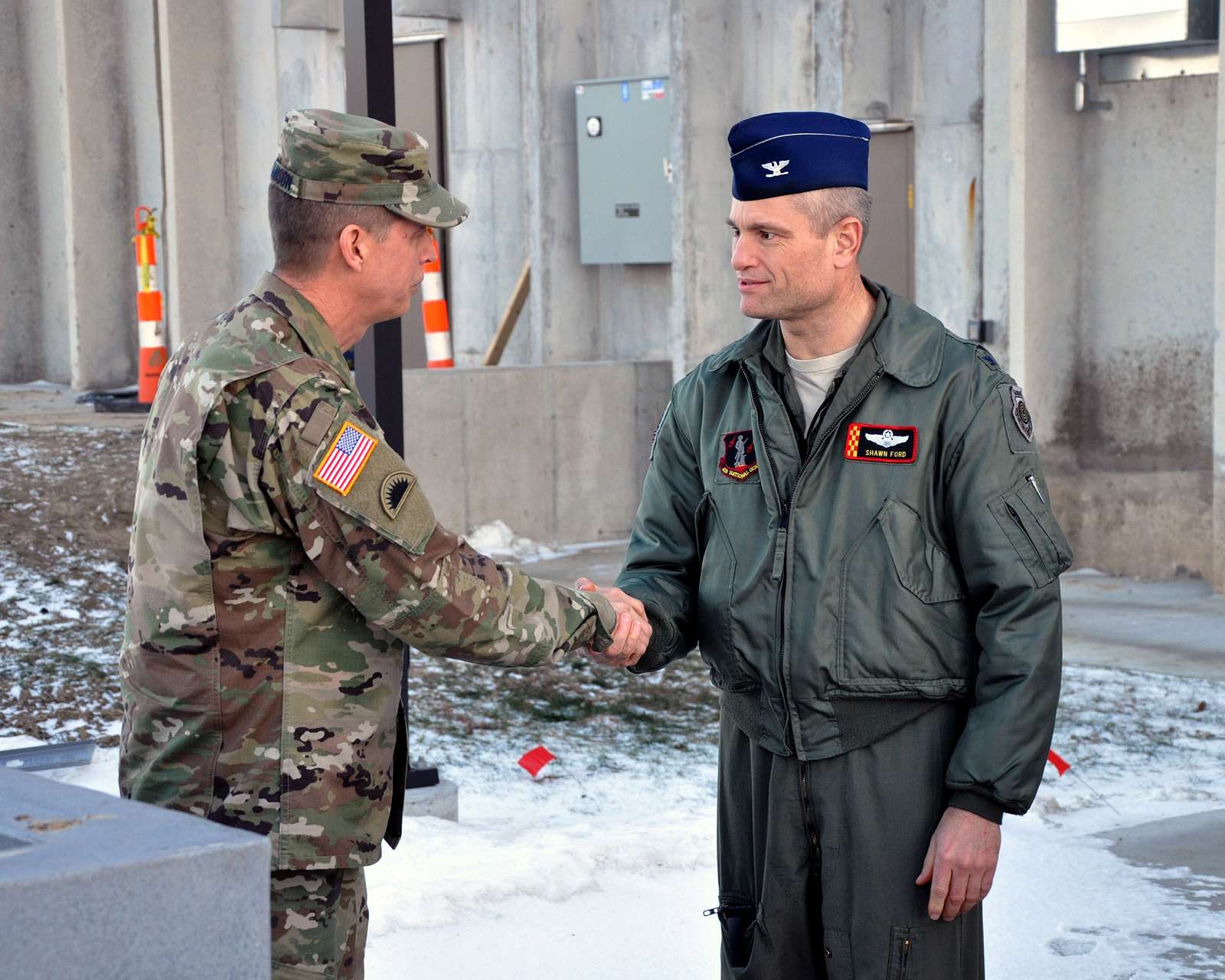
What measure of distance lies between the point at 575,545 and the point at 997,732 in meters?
8.71

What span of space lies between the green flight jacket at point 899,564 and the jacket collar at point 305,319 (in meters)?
0.70

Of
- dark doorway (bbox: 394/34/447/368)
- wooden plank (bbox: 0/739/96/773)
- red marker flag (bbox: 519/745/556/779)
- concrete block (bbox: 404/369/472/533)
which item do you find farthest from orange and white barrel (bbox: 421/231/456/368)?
wooden plank (bbox: 0/739/96/773)

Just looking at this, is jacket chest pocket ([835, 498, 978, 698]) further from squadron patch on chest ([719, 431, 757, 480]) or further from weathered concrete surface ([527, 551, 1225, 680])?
weathered concrete surface ([527, 551, 1225, 680])

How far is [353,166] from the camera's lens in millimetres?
2811

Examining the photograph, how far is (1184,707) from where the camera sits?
6.90 m

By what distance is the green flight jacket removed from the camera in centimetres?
271

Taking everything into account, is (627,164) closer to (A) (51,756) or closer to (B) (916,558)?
(A) (51,756)

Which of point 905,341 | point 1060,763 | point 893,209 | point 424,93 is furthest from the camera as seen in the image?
point 424,93

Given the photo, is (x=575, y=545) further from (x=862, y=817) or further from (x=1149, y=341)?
(x=862, y=817)

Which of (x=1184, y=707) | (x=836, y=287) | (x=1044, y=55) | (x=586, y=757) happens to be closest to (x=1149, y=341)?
(x=1044, y=55)

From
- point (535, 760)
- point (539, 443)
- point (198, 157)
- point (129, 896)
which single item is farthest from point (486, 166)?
point (129, 896)

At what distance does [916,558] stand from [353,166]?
1.10 m

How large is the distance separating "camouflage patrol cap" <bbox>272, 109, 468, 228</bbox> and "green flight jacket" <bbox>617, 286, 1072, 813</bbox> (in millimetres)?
662

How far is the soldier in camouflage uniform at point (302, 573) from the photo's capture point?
266 cm
